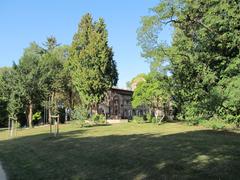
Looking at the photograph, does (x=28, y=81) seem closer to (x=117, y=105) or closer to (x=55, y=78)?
(x=55, y=78)

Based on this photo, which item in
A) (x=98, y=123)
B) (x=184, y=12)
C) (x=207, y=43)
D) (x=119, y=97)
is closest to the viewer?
(x=207, y=43)

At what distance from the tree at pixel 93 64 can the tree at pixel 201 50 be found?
126 feet

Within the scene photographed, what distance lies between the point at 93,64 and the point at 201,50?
4113cm

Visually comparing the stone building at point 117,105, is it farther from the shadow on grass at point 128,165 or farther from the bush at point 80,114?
the shadow on grass at point 128,165

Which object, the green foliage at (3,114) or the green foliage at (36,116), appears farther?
the green foliage at (36,116)

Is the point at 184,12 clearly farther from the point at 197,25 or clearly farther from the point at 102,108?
the point at 102,108

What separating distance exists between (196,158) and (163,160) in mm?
1242

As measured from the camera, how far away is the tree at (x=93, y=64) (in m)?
Result: 49.1

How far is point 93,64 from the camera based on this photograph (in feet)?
164

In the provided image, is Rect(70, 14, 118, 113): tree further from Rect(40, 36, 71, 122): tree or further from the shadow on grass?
the shadow on grass

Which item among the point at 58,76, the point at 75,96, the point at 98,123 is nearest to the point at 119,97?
the point at 75,96

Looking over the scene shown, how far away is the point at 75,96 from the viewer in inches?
2501

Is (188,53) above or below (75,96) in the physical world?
below

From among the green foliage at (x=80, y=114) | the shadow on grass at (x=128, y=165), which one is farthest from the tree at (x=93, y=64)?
the shadow on grass at (x=128, y=165)
